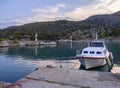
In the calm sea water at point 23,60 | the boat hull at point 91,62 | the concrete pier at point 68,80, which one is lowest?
the calm sea water at point 23,60

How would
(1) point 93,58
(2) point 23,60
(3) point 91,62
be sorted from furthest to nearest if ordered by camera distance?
(2) point 23,60, (3) point 91,62, (1) point 93,58

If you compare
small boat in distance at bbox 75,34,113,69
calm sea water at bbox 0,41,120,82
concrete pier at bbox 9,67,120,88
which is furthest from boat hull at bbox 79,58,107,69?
concrete pier at bbox 9,67,120,88

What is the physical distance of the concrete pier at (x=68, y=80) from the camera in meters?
19.9

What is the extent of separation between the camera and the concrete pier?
19.9 m

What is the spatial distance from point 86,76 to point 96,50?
24.5m

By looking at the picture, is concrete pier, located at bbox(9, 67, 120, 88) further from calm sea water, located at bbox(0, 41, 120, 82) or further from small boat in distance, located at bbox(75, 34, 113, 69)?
small boat in distance, located at bbox(75, 34, 113, 69)

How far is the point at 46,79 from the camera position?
71.8 ft

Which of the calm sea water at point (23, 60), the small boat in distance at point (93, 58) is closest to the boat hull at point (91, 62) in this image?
the small boat in distance at point (93, 58)

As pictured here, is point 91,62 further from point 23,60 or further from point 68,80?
point 23,60

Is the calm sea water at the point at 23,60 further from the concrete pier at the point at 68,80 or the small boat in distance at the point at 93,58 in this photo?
the concrete pier at the point at 68,80

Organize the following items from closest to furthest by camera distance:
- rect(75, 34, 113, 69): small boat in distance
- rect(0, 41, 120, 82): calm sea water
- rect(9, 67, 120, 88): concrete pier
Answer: rect(9, 67, 120, 88): concrete pier < rect(0, 41, 120, 82): calm sea water < rect(75, 34, 113, 69): small boat in distance

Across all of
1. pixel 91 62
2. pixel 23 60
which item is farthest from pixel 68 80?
pixel 23 60

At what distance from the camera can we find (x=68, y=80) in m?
21.6

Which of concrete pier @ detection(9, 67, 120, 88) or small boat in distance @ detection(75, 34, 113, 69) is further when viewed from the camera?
small boat in distance @ detection(75, 34, 113, 69)
